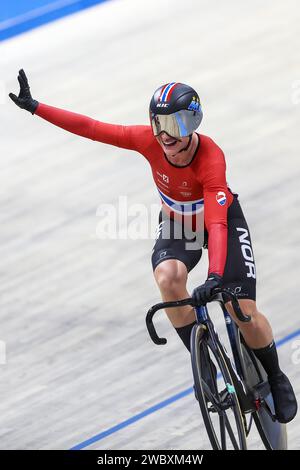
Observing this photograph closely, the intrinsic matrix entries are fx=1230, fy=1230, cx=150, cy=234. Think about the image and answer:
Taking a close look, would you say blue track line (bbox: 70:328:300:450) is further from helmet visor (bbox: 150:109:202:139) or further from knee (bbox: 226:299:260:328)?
helmet visor (bbox: 150:109:202:139)

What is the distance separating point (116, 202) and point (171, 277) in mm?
4087

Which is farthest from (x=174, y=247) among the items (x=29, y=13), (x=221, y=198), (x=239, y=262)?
(x=29, y=13)

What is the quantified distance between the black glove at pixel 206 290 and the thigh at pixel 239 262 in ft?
1.68

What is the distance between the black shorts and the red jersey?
7 cm

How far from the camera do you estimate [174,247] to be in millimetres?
5766

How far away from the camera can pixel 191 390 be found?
7094mm

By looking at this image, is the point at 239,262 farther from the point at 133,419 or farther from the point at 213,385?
the point at 133,419

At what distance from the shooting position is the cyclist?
546 centimetres

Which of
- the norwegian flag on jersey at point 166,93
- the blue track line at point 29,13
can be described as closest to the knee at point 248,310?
the norwegian flag on jersey at point 166,93
